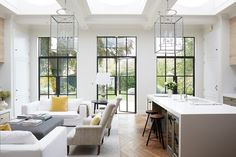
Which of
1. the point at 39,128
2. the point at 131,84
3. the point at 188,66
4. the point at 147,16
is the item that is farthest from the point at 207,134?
the point at 188,66

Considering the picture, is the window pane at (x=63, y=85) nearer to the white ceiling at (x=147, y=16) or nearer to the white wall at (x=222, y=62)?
the white ceiling at (x=147, y=16)

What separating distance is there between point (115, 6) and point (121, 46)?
6.53 ft

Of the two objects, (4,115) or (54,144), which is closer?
(54,144)

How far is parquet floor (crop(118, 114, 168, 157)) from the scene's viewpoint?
15.1 feet

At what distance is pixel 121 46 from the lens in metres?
9.52

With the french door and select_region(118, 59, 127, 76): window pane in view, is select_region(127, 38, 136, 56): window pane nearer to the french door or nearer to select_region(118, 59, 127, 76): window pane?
the french door

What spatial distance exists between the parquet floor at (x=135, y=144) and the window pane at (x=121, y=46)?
311 cm

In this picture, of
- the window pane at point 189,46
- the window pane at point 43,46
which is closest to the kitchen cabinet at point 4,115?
the window pane at point 43,46

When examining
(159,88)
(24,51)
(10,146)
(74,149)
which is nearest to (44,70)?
(24,51)

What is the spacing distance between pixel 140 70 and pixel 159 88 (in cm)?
102

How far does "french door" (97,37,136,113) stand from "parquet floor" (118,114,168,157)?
2.34m

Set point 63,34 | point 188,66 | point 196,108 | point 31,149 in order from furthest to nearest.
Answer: point 188,66, point 63,34, point 196,108, point 31,149

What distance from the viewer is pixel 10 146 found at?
2.63 meters

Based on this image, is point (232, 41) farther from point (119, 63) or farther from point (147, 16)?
point (119, 63)
